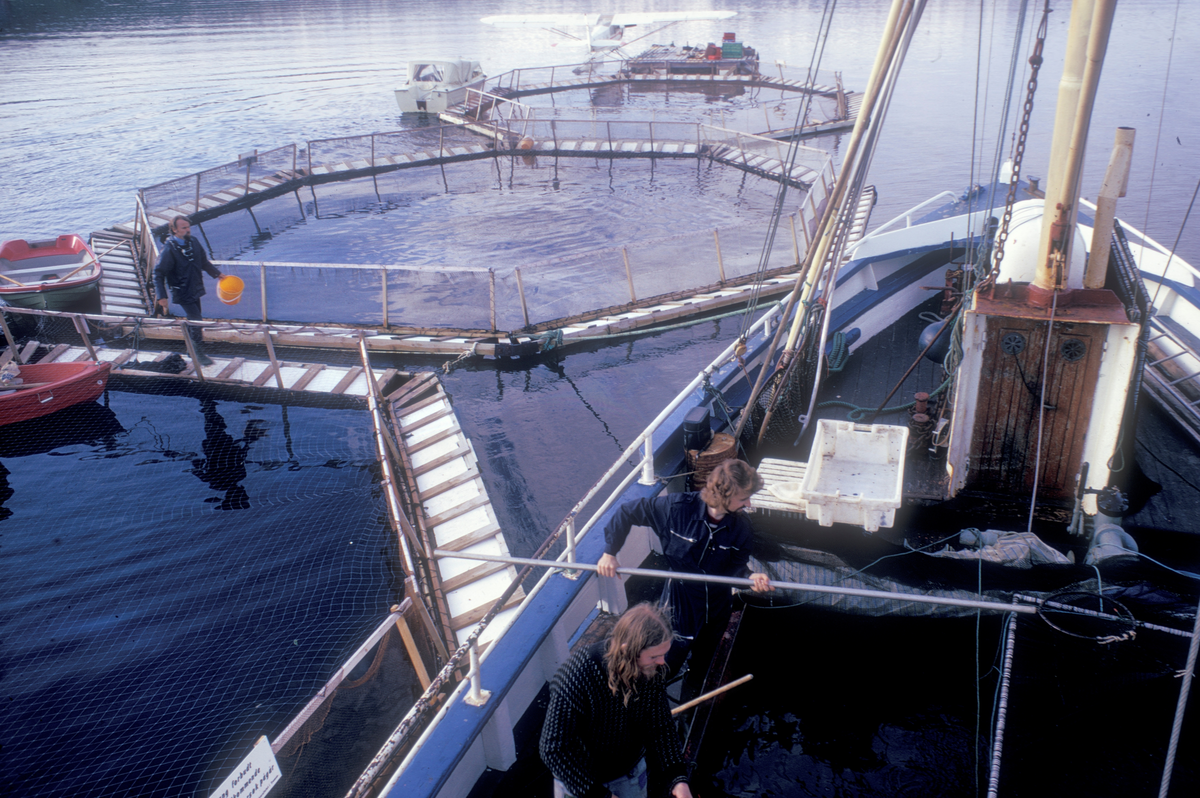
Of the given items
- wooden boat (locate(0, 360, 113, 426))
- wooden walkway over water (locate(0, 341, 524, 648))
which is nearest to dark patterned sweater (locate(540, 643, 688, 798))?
wooden walkway over water (locate(0, 341, 524, 648))

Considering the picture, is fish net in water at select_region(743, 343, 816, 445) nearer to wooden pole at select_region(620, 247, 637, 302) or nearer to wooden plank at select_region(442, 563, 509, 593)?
wooden plank at select_region(442, 563, 509, 593)

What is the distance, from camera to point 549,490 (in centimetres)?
1223

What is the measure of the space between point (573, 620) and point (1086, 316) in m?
5.29

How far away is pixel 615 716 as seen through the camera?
12.0ft

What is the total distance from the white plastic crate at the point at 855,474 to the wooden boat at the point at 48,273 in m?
18.9

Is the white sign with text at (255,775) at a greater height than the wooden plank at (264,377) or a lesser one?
greater

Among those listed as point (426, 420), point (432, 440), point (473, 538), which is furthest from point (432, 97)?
point (473, 538)

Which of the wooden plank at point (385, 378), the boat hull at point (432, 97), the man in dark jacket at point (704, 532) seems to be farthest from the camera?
the boat hull at point (432, 97)

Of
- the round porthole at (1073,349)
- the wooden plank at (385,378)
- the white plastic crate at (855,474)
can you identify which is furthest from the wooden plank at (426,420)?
the round porthole at (1073,349)

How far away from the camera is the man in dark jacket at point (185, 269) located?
14344 millimetres

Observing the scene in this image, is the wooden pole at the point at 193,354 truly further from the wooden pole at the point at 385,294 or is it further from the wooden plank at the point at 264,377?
the wooden pole at the point at 385,294

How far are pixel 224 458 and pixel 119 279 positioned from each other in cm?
1108

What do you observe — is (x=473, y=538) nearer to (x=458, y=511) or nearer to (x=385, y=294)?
(x=458, y=511)

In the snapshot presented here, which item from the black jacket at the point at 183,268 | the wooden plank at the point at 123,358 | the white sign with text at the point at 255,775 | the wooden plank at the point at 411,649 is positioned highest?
the black jacket at the point at 183,268
